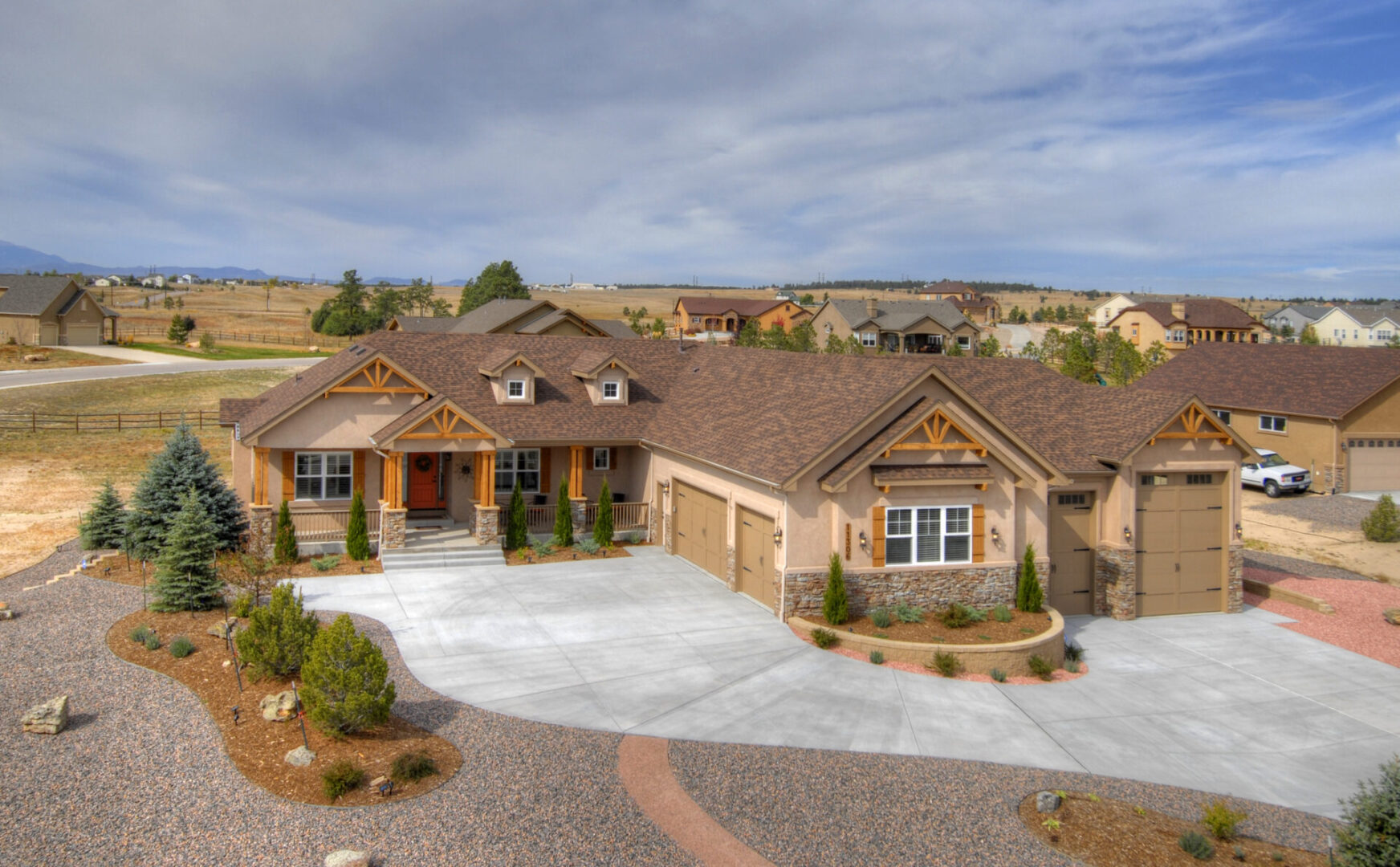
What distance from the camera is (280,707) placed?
41.4ft

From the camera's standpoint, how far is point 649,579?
71.7 feet

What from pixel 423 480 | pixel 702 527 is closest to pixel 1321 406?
pixel 702 527

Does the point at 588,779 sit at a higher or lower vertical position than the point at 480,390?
lower

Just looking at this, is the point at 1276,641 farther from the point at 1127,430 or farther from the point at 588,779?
the point at 588,779

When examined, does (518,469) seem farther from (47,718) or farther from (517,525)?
(47,718)

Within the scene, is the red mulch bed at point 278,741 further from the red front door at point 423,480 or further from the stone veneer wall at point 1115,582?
the stone veneer wall at point 1115,582

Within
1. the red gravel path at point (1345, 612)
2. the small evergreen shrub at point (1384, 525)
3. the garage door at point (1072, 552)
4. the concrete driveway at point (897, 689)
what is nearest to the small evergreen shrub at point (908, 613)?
the concrete driveway at point (897, 689)

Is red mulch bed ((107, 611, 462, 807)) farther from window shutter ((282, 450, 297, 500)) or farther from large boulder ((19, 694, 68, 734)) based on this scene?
window shutter ((282, 450, 297, 500))

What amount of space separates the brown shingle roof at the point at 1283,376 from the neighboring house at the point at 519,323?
3294 centimetres

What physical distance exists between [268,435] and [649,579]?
11164 mm

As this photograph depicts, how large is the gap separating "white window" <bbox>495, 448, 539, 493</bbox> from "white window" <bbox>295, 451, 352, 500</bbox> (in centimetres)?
422

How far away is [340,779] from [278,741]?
6.49 feet

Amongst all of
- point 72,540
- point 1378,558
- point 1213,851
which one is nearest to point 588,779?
point 1213,851

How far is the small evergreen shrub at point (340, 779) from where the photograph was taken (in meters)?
10.4
